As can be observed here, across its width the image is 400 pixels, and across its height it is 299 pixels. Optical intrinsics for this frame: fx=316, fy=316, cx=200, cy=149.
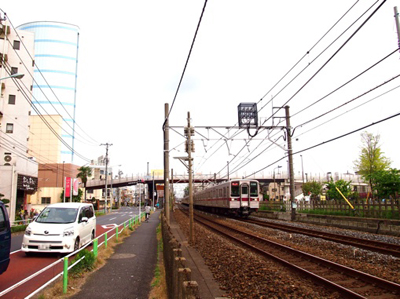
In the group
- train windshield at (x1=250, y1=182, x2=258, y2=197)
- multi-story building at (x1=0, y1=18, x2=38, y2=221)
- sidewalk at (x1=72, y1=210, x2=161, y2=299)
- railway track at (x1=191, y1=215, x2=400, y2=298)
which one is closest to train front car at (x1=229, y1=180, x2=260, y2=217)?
train windshield at (x1=250, y1=182, x2=258, y2=197)

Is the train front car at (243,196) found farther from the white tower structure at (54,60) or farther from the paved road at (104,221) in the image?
the white tower structure at (54,60)

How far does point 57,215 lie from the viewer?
1031 cm

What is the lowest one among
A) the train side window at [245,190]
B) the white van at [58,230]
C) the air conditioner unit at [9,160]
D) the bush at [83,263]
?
the bush at [83,263]

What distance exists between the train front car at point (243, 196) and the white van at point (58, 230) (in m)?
15.2

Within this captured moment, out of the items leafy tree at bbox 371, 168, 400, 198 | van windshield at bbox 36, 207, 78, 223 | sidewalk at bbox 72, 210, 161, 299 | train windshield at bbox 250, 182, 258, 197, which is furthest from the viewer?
train windshield at bbox 250, 182, 258, 197

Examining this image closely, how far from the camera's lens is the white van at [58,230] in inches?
362

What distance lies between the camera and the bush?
736 centimetres

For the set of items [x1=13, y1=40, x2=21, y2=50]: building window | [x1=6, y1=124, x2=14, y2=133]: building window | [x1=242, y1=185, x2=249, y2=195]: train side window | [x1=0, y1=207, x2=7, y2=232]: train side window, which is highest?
[x1=13, y1=40, x2=21, y2=50]: building window

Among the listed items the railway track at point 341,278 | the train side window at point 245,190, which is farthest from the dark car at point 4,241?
the train side window at point 245,190

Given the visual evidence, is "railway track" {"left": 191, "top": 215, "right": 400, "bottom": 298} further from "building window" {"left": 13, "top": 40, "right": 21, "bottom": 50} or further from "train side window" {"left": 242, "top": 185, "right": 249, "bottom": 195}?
"building window" {"left": 13, "top": 40, "right": 21, "bottom": 50}

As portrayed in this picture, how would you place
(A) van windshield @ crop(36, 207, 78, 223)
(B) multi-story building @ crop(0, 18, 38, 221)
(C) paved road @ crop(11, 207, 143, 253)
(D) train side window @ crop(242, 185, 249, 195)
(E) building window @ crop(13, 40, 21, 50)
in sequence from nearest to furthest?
(A) van windshield @ crop(36, 207, 78, 223) → (C) paved road @ crop(11, 207, 143, 253) → (D) train side window @ crop(242, 185, 249, 195) → (B) multi-story building @ crop(0, 18, 38, 221) → (E) building window @ crop(13, 40, 21, 50)

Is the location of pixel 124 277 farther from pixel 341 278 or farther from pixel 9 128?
pixel 9 128

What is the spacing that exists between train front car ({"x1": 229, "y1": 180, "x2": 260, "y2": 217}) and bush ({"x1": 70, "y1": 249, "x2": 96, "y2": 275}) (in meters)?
17.6

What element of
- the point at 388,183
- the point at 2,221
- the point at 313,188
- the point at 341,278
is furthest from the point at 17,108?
the point at 313,188
